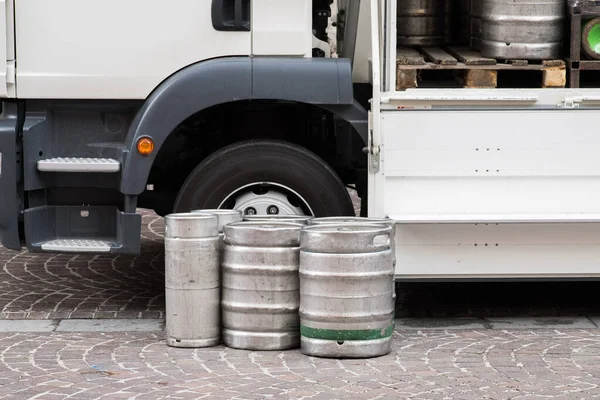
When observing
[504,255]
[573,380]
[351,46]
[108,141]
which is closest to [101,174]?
[108,141]

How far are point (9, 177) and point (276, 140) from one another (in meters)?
1.65

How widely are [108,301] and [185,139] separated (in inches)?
48.7

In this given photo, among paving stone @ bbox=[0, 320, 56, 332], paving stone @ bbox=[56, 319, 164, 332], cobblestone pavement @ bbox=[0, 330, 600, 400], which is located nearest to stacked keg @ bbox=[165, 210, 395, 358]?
cobblestone pavement @ bbox=[0, 330, 600, 400]

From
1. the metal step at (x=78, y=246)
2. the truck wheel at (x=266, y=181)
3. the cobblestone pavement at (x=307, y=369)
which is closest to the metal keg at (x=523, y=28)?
the truck wheel at (x=266, y=181)

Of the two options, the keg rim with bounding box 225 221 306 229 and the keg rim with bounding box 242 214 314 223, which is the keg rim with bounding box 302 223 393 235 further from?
the keg rim with bounding box 242 214 314 223

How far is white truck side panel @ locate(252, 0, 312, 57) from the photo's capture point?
7.65 metres

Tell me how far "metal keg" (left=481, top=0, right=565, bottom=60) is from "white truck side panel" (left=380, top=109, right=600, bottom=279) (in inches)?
21.6

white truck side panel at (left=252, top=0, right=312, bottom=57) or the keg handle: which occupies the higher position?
white truck side panel at (left=252, top=0, right=312, bottom=57)

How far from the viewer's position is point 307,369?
665cm

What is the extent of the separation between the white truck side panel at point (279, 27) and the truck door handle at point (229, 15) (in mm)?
68

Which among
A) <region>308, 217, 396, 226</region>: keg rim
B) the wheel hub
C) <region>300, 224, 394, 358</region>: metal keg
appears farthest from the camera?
the wheel hub

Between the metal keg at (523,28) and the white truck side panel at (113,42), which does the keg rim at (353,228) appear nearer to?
the white truck side panel at (113,42)

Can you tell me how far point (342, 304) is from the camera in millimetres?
6855

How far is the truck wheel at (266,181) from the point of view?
7.73 m
